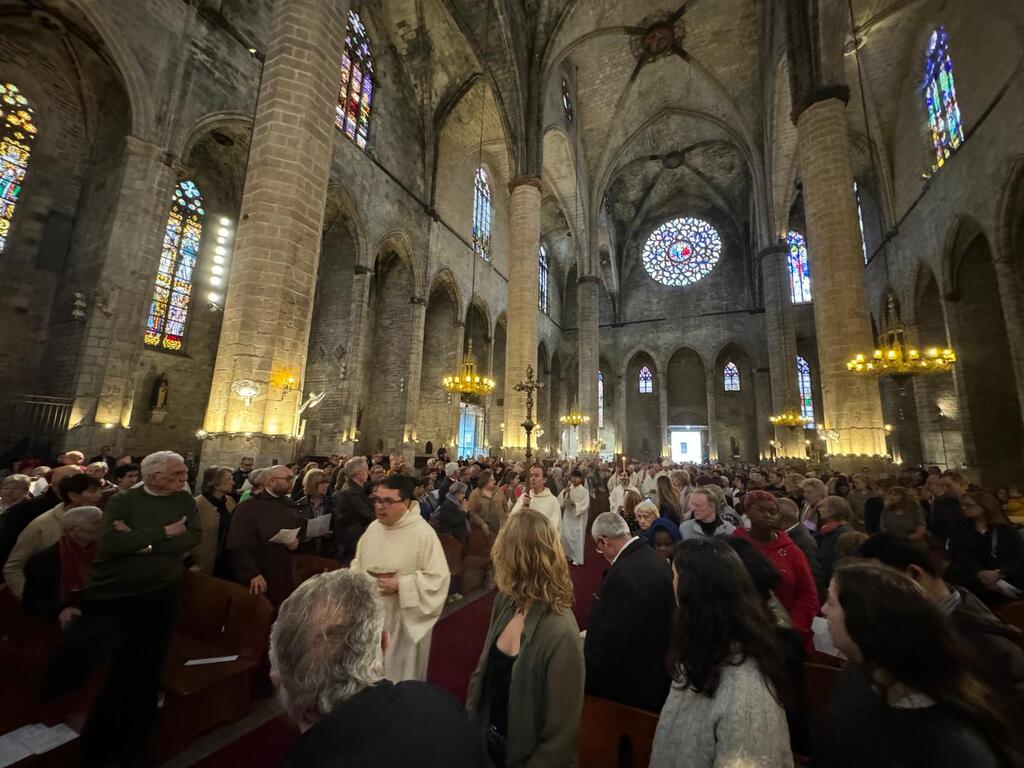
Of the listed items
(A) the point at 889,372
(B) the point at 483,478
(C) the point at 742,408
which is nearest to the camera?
(B) the point at 483,478

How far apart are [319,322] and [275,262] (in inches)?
371

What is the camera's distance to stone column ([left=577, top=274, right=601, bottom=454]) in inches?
783

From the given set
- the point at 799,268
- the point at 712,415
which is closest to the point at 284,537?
the point at 712,415

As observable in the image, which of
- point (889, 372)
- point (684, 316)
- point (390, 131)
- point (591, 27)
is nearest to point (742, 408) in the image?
point (684, 316)

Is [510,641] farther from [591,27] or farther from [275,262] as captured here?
[591,27]

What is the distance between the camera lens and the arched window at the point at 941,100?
512 inches

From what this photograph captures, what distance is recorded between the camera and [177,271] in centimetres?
1280

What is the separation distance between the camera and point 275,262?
22.2 feet

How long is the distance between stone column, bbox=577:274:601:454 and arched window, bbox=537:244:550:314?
496cm

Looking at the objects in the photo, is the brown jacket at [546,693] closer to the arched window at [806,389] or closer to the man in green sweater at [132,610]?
the man in green sweater at [132,610]

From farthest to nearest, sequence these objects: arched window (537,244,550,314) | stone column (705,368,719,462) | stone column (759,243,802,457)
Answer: arched window (537,244,550,314)
stone column (705,368,719,462)
stone column (759,243,802,457)

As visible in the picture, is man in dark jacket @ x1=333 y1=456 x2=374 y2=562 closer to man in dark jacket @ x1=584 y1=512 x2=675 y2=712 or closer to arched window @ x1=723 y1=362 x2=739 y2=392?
man in dark jacket @ x1=584 y1=512 x2=675 y2=712

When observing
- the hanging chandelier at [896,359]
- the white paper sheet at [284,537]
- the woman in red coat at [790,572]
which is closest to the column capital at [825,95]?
the hanging chandelier at [896,359]

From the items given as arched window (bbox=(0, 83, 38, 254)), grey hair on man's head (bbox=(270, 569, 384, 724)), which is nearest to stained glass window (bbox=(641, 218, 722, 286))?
arched window (bbox=(0, 83, 38, 254))
